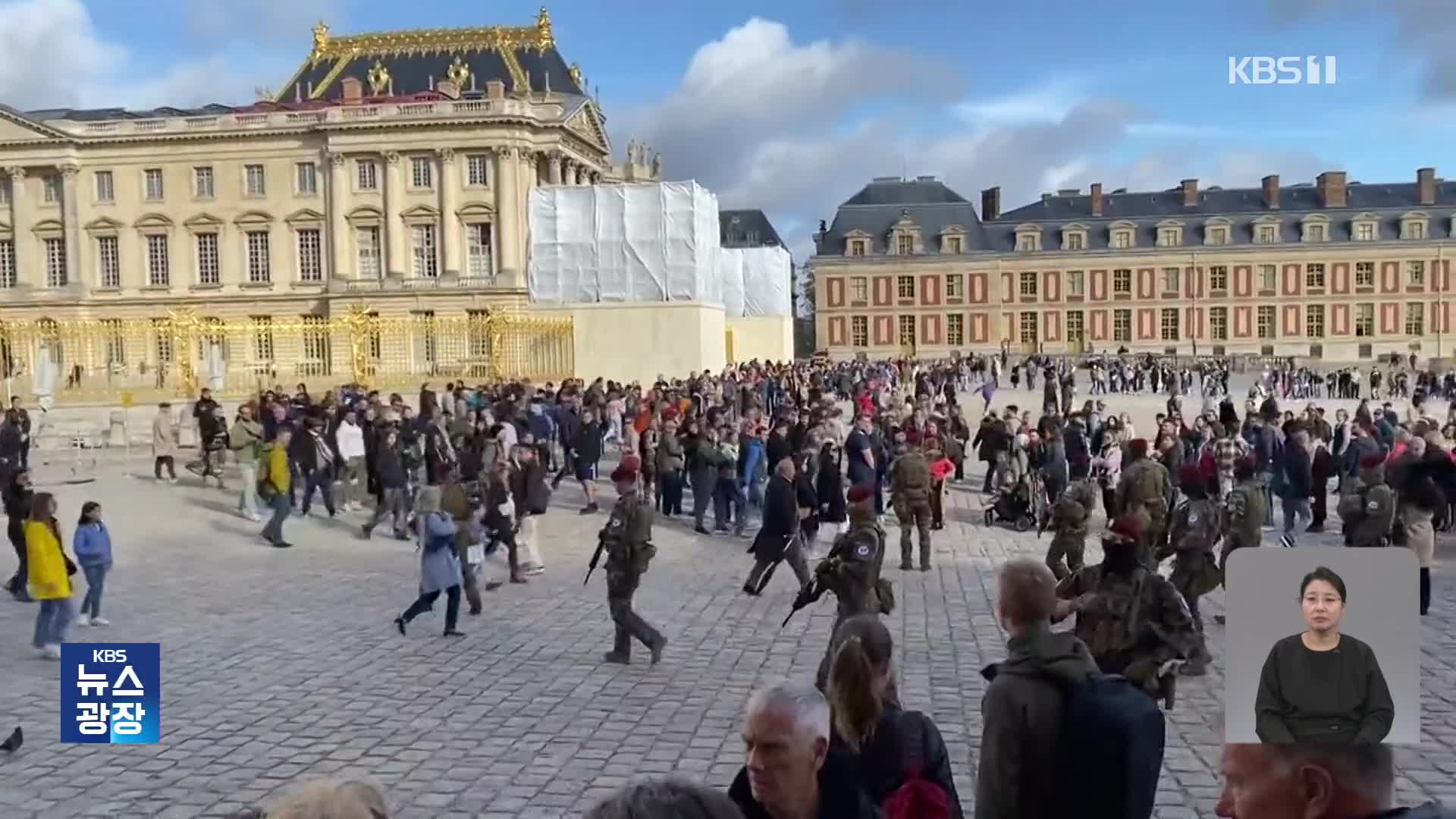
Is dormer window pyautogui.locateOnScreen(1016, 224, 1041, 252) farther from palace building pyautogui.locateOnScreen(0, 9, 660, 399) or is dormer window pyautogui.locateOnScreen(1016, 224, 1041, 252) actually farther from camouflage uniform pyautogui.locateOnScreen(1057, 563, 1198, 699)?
camouflage uniform pyautogui.locateOnScreen(1057, 563, 1198, 699)

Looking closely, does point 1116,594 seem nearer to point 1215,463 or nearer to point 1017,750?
point 1017,750

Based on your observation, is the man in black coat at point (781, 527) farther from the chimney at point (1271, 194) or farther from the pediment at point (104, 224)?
the chimney at point (1271, 194)

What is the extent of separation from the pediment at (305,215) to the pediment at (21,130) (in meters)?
9.71

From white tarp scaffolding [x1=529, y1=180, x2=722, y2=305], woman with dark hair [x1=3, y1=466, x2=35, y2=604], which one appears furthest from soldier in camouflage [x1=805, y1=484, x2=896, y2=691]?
white tarp scaffolding [x1=529, y1=180, x2=722, y2=305]

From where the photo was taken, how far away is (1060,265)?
66.1 meters

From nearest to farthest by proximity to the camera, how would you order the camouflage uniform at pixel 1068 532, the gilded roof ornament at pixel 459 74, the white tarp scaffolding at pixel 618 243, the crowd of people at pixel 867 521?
the crowd of people at pixel 867 521 → the camouflage uniform at pixel 1068 532 → the white tarp scaffolding at pixel 618 243 → the gilded roof ornament at pixel 459 74

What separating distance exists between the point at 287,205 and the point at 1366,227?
51483 mm

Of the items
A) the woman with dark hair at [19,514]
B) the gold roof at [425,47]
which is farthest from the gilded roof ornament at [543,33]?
the woman with dark hair at [19,514]

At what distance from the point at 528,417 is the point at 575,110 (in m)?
38.6

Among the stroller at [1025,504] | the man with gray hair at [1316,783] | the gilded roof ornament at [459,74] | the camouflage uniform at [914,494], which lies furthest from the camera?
the gilded roof ornament at [459,74]

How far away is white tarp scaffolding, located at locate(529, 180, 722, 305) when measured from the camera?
1246 inches

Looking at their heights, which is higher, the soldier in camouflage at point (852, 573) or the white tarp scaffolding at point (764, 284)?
the white tarp scaffolding at point (764, 284)

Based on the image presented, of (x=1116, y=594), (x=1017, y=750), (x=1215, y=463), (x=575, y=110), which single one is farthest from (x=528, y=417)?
(x=575, y=110)

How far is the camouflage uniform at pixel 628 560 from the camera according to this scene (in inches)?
320
